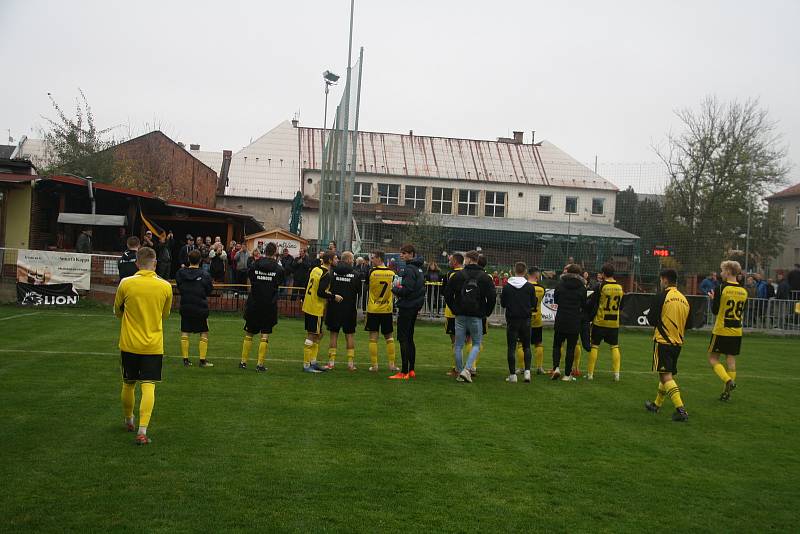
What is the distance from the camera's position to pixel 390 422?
30.4 feet

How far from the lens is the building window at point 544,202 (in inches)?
2208

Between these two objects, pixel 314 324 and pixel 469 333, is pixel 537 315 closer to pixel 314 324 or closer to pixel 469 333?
pixel 469 333

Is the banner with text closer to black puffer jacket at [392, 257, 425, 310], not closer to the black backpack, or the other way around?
black puffer jacket at [392, 257, 425, 310]

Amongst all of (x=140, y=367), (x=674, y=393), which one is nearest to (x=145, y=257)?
(x=140, y=367)

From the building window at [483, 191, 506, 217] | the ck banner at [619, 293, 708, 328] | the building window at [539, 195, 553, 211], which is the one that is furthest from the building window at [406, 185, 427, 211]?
the ck banner at [619, 293, 708, 328]

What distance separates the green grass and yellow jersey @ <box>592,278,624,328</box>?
1.13 meters

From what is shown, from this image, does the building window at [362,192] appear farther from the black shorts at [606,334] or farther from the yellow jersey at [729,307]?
the yellow jersey at [729,307]

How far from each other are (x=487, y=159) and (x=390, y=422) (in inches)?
1987

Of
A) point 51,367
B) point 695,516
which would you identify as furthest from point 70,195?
point 695,516

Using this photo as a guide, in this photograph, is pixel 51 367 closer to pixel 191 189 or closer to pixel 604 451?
pixel 604 451

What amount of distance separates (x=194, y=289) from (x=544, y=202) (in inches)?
1795

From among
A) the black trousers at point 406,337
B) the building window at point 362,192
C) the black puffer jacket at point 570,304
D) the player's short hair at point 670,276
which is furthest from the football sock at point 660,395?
the building window at point 362,192

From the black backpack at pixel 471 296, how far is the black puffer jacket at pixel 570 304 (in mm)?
1462

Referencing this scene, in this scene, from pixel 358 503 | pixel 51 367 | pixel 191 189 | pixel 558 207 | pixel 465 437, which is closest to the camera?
pixel 358 503
